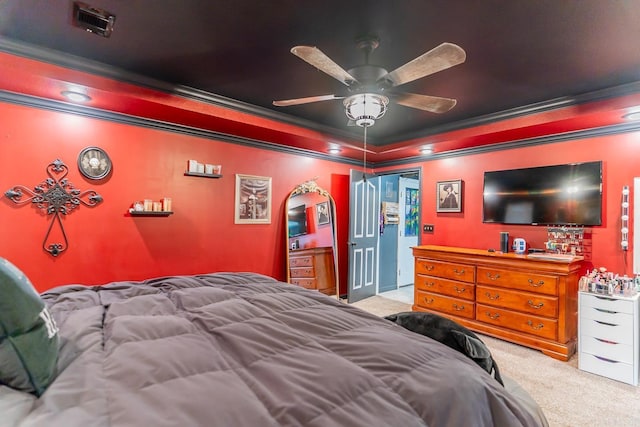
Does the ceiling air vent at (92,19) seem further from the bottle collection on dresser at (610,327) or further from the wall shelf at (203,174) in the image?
the bottle collection on dresser at (610,327)

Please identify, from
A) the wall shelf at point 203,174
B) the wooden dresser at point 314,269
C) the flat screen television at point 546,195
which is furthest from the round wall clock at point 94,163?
the flat screen television at point 546,195

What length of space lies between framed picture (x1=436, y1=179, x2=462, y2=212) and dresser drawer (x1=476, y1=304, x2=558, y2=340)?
138 cm

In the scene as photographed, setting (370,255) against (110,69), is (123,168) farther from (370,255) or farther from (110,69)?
(370,255)

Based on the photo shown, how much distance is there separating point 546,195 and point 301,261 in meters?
3.05

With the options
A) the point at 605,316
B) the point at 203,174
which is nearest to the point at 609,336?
the point at 605,316

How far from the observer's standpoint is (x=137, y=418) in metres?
0.72

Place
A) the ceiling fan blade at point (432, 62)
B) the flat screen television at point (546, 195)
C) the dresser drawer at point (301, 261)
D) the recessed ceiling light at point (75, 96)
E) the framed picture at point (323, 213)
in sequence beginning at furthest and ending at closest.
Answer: the framed picture at point (323, 213) → the dresser drawer at point (301, 261) → the flat screen television at point (546, 195) → the recessed ceiling light at point (75, 96) → the ceiling fan blade at point (432, 62)

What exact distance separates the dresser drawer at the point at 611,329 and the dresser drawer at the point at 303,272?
300 centimetres

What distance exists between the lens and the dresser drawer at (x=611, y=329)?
2.57 m

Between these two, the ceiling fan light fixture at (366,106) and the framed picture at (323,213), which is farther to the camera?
the framed picture at (323,213)

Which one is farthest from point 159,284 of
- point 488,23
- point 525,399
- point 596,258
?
point 596,258

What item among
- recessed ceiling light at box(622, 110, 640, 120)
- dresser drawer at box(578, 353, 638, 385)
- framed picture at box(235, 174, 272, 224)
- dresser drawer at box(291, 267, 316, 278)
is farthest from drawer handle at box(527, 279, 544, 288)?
framed picture at box(235, 174, 272, 224)

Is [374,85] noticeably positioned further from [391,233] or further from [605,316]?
[391,233]

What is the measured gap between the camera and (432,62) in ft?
5.73
